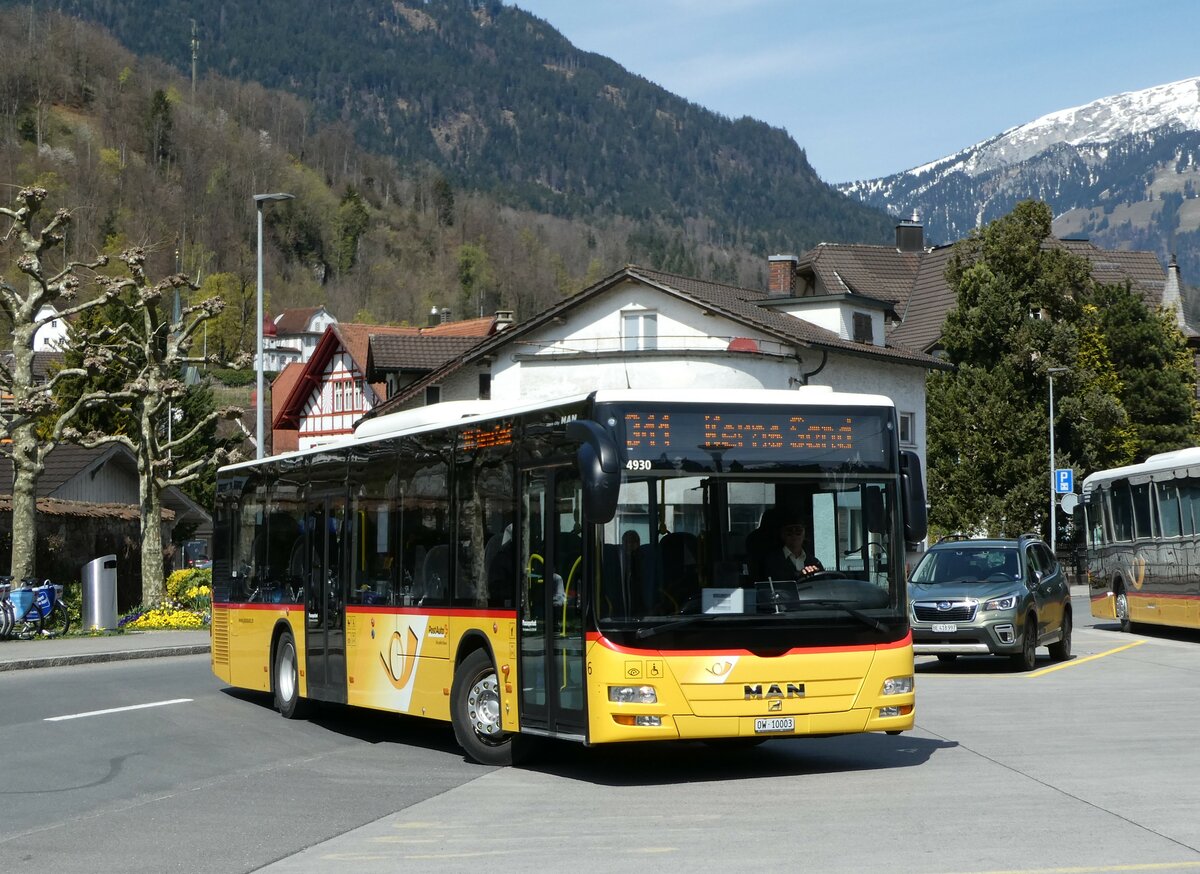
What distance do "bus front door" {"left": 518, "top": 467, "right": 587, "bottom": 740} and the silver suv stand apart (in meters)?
9.95

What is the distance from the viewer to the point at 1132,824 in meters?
9.34

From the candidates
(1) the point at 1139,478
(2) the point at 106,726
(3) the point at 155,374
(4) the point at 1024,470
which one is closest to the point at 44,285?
(3) the point at 155,374

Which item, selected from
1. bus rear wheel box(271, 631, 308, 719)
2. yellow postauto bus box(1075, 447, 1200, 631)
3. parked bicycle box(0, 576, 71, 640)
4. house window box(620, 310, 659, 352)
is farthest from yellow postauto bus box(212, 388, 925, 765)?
house window box(620, 310, 659, 352)

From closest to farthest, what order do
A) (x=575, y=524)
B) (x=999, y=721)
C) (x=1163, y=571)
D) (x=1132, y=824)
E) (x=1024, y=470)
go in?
(x=1132, y=824) → (x=575, y=524) → (x=999, y=721) → (x=1163, y=571) → (x=1024, y=470)

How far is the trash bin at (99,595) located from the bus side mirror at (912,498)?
21605mm

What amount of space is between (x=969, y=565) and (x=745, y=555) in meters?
12.0

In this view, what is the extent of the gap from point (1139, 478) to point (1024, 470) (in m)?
28.0

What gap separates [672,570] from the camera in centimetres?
1104

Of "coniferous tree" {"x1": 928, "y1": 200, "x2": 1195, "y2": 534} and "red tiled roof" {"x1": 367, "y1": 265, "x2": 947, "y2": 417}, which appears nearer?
"red tiled roof" {"x1": 367, "y1": 265, "x2": 947, "y2": 417}

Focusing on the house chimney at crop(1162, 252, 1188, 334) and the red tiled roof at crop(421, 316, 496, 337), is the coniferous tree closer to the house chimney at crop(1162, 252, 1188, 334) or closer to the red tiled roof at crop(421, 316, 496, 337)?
the red tiled roof at crop(421, 316, 496, 337)

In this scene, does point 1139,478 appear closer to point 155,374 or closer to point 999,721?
point 999,721

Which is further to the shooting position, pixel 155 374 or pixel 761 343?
pixel 761 343

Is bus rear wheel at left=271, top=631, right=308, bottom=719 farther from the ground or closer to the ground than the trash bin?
closer to the ground

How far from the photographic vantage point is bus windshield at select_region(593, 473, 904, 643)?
36.1 ft
